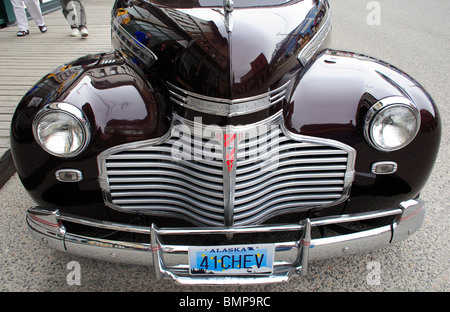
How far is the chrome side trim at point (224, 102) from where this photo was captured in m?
1.72

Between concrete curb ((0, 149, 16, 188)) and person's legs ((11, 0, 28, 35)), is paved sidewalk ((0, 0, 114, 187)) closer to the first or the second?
concrete curb ((0, 149, 16, 188))

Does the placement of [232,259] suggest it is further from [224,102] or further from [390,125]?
[390,125]

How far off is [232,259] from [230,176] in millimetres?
382

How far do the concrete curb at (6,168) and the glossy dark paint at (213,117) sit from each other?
1.34 metres

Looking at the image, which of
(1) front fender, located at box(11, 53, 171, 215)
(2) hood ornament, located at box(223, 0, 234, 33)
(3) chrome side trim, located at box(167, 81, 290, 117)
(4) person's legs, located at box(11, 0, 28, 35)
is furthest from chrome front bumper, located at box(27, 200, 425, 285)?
(4) person's legs, located at box(11, 0, 28, 35)

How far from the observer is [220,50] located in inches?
70.0

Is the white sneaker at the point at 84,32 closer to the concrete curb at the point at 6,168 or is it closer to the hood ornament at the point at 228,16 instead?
the concrete curb at the point at 6,168

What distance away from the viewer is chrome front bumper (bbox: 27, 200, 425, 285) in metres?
1.69

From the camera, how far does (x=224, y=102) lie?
1.72m

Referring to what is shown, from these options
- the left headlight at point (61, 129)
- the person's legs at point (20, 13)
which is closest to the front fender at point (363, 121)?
the left headlight at point (61, 129)

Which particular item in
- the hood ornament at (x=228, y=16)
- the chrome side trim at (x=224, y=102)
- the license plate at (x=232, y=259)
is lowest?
the license plate at (x=232, y=259)

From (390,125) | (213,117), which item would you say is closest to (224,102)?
(213,117)

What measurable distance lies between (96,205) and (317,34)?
1.67 m
